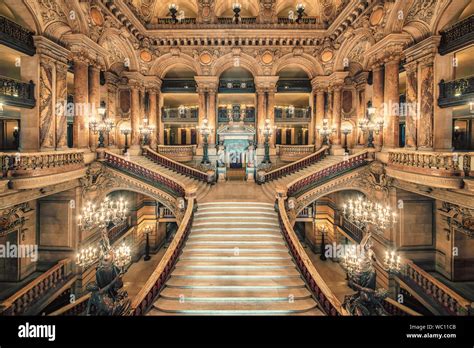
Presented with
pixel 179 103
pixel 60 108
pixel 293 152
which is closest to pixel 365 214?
pixel 293 152

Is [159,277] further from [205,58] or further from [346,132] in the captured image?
[205,58]

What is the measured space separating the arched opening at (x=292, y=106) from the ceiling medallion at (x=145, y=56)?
10.8 metres

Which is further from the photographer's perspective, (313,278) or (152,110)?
(152,110)

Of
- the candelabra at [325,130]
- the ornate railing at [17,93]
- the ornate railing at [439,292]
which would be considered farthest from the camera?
the candelabra at [325,130]

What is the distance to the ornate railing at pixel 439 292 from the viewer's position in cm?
805

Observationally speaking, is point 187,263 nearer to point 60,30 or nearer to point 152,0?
point 60,30

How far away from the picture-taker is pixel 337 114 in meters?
19.2

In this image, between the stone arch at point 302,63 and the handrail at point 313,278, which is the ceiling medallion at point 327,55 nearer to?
the stone arch at point 302,63

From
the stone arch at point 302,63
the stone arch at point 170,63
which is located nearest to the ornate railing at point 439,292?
the stone arch at point 302,63

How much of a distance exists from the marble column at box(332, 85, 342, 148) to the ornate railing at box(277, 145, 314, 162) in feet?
6.14

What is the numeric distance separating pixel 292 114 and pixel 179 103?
37.6ft

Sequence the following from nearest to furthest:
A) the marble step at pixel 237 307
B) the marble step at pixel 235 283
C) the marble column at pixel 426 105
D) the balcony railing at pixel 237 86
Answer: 1. the marble step at pixel 237 307
2. the marble step at pixel 235 283
3. the marble column at pixel 426 105
4. the balcony railing at pixel 237 86

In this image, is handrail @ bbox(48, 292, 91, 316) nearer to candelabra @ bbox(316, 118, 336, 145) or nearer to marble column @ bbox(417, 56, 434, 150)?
marble column @ bbox(417, 56, 434, 150)
